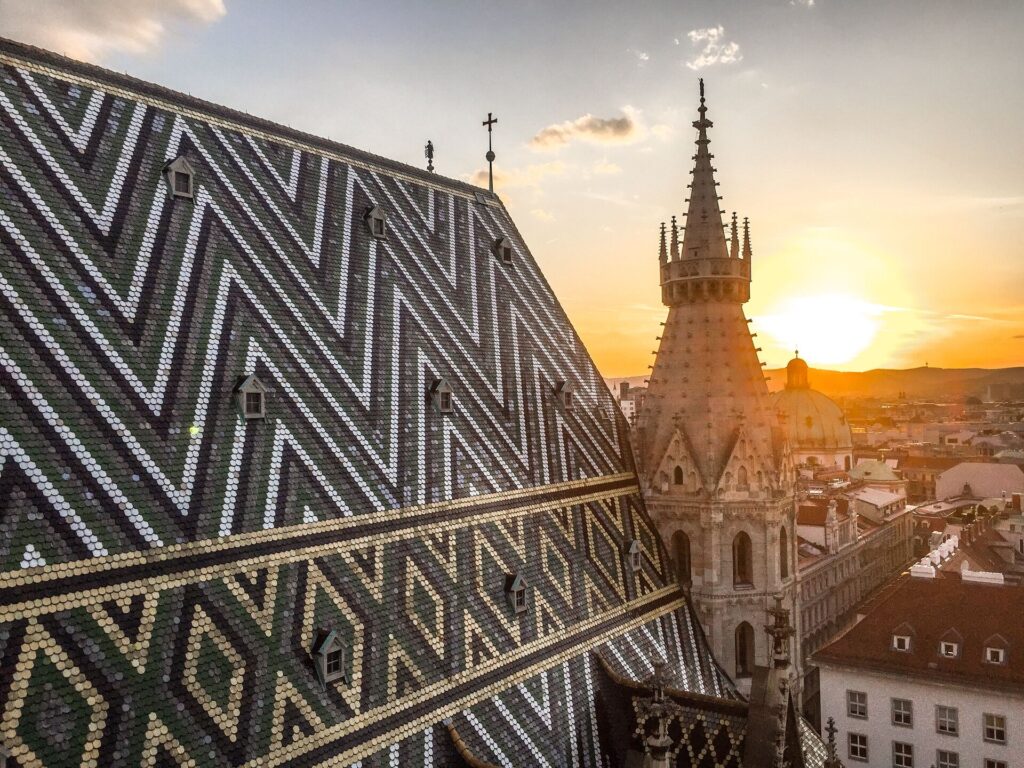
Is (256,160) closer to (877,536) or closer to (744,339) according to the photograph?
(744,339)

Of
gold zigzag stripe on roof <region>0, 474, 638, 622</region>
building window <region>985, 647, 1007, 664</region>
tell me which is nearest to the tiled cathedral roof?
gold zigzag stripe on roof <region>0, 474, 638, 622</region>

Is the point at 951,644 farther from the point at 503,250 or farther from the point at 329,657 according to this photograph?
the point at 329,657

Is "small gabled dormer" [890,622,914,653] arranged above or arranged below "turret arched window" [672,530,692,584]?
below

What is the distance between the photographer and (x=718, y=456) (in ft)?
66.2

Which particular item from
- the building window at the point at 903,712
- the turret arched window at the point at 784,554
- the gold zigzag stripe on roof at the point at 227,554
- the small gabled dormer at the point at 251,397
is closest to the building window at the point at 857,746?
the building window at the point at 903,712

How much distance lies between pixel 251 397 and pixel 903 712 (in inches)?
913

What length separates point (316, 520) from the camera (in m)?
12.1

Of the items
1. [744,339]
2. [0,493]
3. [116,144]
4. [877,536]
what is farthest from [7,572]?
[877,536]

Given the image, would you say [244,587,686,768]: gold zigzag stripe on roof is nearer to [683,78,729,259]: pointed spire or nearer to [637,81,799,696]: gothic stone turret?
[637,81,799,696]: gothic stone turret

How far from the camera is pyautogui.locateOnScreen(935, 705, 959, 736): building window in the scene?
1003 inches

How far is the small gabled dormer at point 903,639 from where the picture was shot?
88.4ft

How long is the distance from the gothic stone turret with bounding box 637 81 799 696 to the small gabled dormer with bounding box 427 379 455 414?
6.70m

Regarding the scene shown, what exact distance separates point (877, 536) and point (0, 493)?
5535cm

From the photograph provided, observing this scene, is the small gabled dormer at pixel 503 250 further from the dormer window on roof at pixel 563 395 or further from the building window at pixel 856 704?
the building window at pixel 856 704
